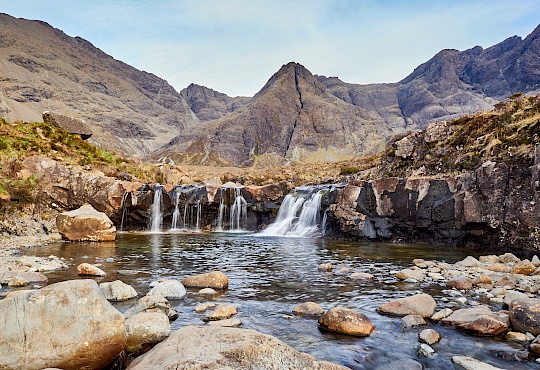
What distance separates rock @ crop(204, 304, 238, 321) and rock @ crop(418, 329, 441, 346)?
3983 millimetres

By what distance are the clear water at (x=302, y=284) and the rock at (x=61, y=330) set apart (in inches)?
82.3

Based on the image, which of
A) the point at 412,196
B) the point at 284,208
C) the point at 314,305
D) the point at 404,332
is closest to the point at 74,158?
the point at 284,208

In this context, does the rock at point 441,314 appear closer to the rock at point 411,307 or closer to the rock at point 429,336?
the rock at point 411,307

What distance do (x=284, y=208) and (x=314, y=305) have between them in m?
23.1

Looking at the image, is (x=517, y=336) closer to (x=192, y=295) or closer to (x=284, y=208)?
(x=192, y=295)

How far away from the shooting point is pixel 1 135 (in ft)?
Answer: 94.2

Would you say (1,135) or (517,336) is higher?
(1,135)

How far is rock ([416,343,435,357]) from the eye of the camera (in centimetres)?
619

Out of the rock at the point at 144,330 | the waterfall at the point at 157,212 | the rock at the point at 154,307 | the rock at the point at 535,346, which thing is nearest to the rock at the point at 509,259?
the rock at the point at 535,346

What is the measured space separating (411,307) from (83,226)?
19.4 m

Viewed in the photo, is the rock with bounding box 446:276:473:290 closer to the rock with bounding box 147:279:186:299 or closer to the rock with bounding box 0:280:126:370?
the rock with bounding box 147:279:186:299

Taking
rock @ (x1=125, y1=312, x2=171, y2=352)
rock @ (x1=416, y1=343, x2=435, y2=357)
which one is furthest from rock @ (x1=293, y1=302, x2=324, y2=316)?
rock @ (x1=125, y1=312, x2=171, y2=352)

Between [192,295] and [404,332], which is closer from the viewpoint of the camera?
[404,332]

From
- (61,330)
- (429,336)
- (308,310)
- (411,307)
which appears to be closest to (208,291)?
(308,310)
